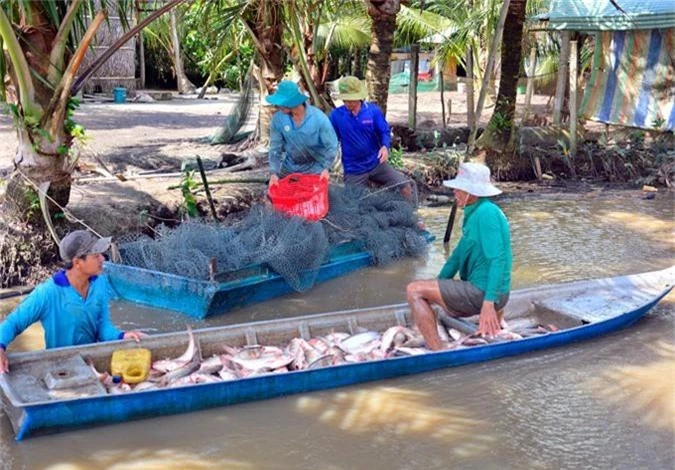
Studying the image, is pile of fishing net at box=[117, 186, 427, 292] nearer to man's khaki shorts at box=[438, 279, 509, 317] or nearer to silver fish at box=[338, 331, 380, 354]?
silver fish at box=[338, 331, 380, 354]

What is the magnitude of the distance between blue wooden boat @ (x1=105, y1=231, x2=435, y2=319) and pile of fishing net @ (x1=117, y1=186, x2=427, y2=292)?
0.38 feet

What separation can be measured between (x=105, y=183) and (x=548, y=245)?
19.8 feet

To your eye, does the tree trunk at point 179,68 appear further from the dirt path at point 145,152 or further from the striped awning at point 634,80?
the striped awning at point 634,80

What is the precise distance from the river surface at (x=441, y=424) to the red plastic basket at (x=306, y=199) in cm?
152

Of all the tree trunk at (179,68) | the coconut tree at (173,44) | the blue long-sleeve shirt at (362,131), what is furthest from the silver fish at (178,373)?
the tree trunk at (179,68)

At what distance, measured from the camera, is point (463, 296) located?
6539mm

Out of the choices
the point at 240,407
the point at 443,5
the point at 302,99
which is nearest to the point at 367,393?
the point at 240,407

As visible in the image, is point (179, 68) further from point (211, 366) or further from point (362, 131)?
point (211, 366)

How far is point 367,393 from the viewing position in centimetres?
628

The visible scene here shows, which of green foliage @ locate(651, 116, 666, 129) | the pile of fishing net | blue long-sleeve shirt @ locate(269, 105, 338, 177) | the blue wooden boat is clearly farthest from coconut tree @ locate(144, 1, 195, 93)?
the blue wooden boat

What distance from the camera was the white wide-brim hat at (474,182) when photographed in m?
6.19

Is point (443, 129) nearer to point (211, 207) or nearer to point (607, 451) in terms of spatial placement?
point (211, 207)

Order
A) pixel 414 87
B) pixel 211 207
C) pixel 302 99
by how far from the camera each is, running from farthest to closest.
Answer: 1. pixel 414 87
2. pixel 211 207
3. pixel 302 99

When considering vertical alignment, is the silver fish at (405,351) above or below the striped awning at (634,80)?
below
